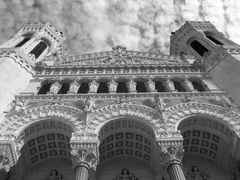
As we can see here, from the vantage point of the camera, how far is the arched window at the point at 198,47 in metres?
26.7

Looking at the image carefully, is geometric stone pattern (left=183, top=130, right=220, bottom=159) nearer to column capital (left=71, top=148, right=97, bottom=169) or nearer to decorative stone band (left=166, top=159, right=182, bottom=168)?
decorative stone band (left=166, top=159, right=182, bottom=168)

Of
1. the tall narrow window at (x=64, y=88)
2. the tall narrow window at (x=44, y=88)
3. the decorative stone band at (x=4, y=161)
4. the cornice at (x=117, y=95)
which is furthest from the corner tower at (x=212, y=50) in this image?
the decorative stone band at (x=4, y=161)

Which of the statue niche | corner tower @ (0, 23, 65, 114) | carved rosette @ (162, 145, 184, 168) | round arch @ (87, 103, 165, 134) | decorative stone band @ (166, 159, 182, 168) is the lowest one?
decorative stone band @ (166, 159, 182, 168)

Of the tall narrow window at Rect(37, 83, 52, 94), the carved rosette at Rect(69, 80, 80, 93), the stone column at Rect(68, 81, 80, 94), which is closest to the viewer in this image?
the stone column at Rect(68, 81, 80, 94)

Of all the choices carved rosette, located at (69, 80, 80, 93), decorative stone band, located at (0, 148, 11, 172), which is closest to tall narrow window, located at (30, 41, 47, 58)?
carved rosette, located at (69, 80, 80, 93)

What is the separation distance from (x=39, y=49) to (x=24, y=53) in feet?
18.7

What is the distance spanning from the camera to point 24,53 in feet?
70.6

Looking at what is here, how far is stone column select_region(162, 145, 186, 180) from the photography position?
43.1 feet

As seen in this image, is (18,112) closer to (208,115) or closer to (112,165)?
(112,165)

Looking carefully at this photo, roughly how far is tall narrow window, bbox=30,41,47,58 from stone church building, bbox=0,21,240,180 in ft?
15.2

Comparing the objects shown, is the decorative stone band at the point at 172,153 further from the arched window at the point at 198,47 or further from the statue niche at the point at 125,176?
the arched window at the point at 198,47

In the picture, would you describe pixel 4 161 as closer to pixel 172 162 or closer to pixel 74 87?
pixel 74 87

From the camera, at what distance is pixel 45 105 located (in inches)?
683

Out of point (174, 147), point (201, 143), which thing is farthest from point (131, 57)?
point (174, 147)
